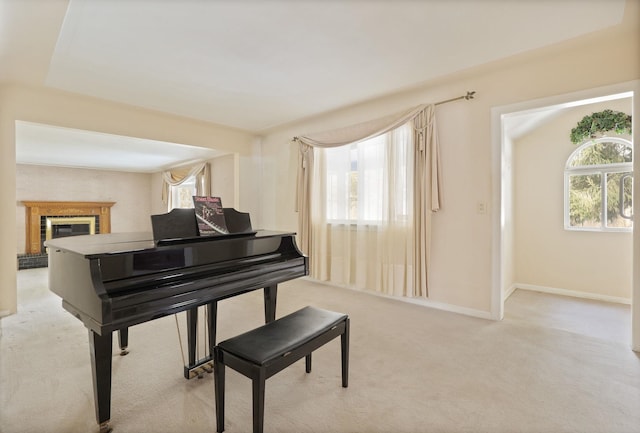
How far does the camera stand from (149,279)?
5.27 feet

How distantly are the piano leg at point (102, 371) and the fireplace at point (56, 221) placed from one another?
259 inches

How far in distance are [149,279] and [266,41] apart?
1.97 meters

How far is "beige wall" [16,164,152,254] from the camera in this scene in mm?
6711

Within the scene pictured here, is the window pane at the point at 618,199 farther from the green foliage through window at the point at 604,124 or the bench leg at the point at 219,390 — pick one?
the bench leg at the point at 219,390

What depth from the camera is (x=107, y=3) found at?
6.40 ft

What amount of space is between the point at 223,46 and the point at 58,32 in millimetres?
1202

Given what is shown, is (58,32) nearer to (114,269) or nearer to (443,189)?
(114,269)

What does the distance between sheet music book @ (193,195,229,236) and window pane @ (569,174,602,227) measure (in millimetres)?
4564

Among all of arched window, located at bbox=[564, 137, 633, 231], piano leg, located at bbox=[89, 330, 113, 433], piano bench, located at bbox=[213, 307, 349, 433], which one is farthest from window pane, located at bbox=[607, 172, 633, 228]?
piano leg, located at bbox=[89, 330, 113, 433]

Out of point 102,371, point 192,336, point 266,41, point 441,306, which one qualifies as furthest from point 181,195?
point 102,371

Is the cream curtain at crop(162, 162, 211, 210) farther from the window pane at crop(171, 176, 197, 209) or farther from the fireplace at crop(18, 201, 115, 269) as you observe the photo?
the fireplace at crop(18, 201, 115, 269)

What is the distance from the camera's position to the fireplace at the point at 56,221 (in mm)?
6570

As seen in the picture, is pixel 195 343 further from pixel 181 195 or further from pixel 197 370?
pixel 181 195

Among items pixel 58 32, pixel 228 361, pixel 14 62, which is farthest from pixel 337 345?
pixel 14 62
